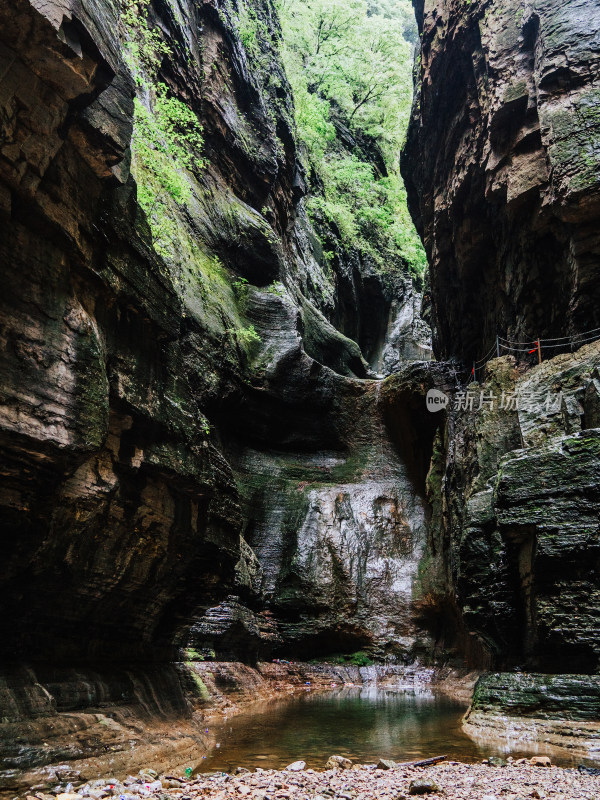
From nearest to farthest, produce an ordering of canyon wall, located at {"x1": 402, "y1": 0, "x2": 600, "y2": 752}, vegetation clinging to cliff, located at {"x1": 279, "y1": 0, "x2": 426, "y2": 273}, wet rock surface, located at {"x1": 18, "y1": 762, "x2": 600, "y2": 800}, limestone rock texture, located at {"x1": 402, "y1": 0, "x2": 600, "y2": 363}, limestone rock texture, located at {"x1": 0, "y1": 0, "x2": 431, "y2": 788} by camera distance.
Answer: limestone rock texture, located at {"x1": 0, "y1": 0, "x2": 431, "y2": 788} < wet rock surface, located at {"x1": 18, "y1": 762, "x2": 600, "y2": 800} < canyon wall, located at {"x1": 402, "y1": 0, "x2": 600, "y2": 752} < limestone rock texture, located at {"x1": 402, "y1": 0, "x2": 600, "y2": 363} < vegetation clinging to cliff, located at {"x1": 279, "y1": 0, "x2": 426, "y2": 273}

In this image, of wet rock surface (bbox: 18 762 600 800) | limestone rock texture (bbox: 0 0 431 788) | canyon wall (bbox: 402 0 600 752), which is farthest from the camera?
canyon wall (bbox: 402 0 600 752)

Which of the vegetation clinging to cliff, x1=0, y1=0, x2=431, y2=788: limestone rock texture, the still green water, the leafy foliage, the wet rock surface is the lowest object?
the still green water

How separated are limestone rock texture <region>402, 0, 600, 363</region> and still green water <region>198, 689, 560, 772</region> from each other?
28.5 ft

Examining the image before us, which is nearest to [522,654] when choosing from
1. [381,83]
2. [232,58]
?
[232,58]

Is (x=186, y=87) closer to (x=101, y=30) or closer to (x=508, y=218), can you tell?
(x=508, y=218)

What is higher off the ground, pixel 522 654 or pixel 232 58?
pixel 232 58

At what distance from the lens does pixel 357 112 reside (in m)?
35.1

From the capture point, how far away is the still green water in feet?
20.7

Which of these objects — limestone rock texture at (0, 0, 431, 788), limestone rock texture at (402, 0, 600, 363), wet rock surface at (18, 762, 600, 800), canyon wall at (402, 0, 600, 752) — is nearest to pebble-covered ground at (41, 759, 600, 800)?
wet rock surface at (18, 762, 600, 800)

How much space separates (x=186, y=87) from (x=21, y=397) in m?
16.4

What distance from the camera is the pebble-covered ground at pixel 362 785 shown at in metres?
4.29

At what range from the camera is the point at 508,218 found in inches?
544

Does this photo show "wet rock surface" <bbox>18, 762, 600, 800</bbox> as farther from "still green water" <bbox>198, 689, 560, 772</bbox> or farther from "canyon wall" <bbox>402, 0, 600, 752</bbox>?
"canyon wall" <bbox>402, 0, 600, 752</bbox>

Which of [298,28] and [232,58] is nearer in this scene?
[232,58]
